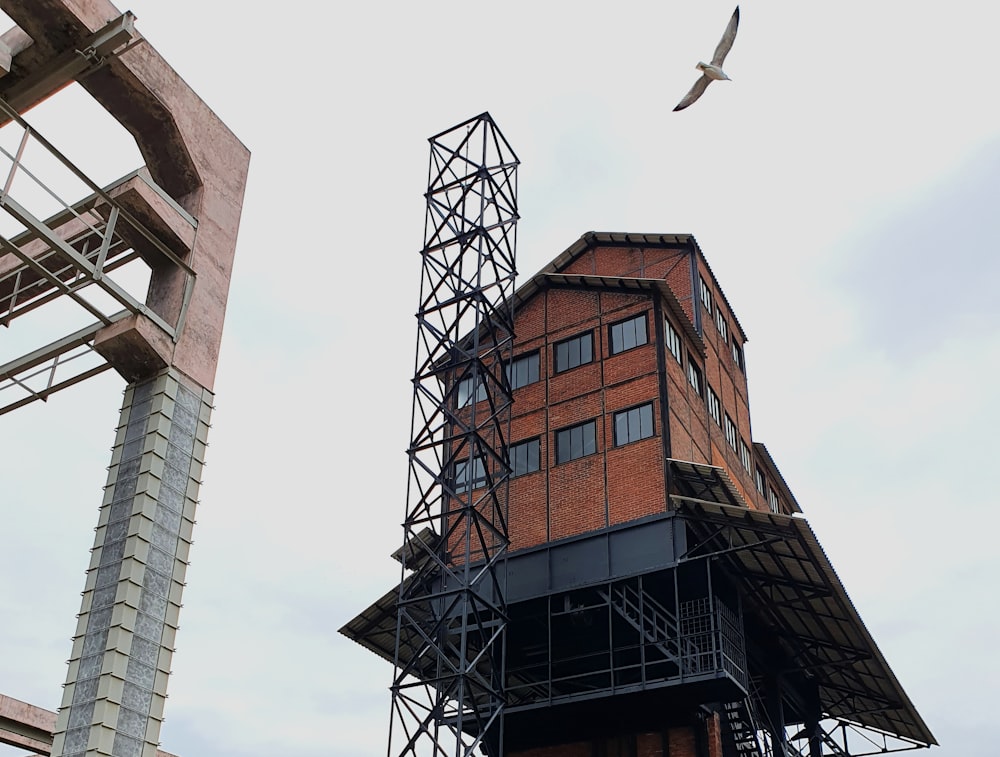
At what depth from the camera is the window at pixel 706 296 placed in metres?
33.6

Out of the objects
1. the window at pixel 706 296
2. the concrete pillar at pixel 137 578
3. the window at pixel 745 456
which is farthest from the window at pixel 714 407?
the concrete pillar at pixel 137 578

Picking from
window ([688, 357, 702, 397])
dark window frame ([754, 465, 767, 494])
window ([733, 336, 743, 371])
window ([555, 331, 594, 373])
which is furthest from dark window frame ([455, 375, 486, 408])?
dark window frame ([754, 465, 767, 494])

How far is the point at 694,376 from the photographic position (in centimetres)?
3072

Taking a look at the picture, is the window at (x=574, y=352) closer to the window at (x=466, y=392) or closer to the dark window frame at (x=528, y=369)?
the dark window frame at (x=528, y=369)

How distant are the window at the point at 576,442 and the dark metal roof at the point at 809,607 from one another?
Answer: 347 centimetres

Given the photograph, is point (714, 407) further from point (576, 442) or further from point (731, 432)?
point (576, 442)

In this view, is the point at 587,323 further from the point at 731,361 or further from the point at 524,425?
the point at 731,361

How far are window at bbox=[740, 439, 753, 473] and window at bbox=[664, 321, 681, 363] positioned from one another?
20.5ft

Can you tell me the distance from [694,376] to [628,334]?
2.73m

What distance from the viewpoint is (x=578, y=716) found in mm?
26688

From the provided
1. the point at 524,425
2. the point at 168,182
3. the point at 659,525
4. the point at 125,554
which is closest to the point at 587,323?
the point at 524,425

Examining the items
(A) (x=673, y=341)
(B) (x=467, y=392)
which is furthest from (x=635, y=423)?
(B) (x=467, y=392)

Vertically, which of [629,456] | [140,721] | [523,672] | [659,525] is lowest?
[140,721]

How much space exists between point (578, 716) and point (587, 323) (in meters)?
10.3
